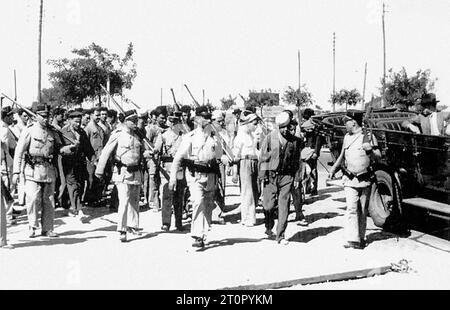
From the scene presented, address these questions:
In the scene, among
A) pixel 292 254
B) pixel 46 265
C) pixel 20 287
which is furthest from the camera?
pixel 292 254

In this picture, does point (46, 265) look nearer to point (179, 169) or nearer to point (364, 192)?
point (179, 169)

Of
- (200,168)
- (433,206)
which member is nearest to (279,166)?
(200,168)

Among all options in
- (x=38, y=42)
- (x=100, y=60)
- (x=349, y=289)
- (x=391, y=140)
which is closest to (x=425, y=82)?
(x=100, y=60)

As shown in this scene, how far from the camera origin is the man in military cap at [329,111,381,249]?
7.84m

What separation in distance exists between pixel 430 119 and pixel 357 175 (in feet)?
7.10

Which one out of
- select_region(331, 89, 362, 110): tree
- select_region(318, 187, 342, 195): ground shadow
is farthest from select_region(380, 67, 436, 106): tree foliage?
select_region(318, 187, 342, 195): ground shadow

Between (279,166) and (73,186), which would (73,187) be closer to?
(73,186)

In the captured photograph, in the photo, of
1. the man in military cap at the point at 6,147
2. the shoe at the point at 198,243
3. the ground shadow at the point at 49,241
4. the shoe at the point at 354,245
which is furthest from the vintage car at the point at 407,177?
the man in military cap at the point at 6,147

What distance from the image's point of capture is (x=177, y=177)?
7902 millimetres

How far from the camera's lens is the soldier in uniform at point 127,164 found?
27.5 ft

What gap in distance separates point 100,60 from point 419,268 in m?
33.5
